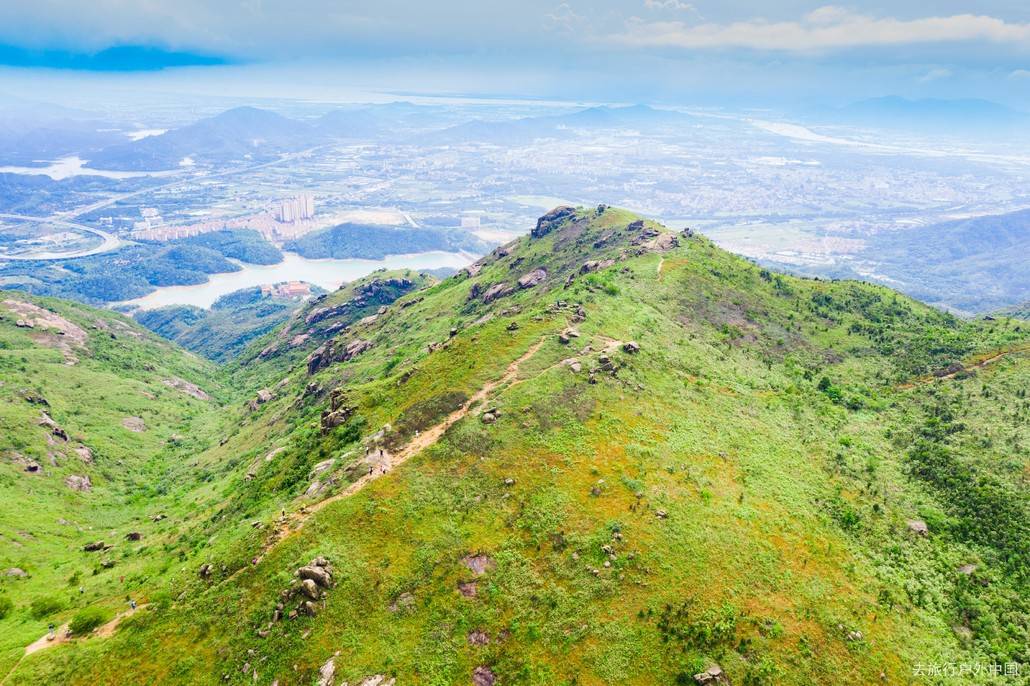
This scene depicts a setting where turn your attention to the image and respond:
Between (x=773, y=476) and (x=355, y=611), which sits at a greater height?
(x=773, y=476)

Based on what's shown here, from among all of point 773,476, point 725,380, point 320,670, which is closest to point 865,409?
point 725,380

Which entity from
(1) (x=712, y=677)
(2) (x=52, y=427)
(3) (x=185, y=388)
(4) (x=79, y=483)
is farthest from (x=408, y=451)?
(3) (x=185, y=388)

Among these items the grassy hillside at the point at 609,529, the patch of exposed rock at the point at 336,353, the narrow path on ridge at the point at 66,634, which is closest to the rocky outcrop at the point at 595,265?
the grassy hillside at the point at 609,529

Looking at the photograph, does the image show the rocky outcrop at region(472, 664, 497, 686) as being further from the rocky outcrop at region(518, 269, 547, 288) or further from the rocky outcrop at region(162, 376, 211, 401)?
the rocky outcrop at region(162, 376, 211, 401)

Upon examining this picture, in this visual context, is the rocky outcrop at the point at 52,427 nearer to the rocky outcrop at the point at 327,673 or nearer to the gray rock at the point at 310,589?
the gray rock at the point at 310,589

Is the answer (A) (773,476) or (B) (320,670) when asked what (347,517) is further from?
(A) (773,476)

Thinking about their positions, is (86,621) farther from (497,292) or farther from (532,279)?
(532,279)
